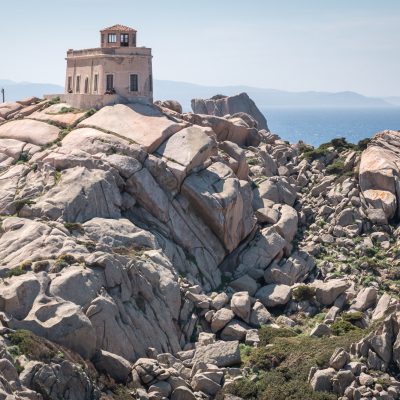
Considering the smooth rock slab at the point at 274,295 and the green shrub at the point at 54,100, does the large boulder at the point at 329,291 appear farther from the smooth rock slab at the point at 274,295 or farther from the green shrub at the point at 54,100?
the green shrub at the point at 54,100

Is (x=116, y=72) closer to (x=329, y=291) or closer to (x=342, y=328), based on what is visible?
(x=329, y=291)

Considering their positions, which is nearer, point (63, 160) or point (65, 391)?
point (65, 391)

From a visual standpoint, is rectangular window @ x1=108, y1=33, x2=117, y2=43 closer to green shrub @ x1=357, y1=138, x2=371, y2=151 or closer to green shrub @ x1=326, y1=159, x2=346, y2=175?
green shrub @ x1=326, y1=159, x2=346, y2=175

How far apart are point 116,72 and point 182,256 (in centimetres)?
2442

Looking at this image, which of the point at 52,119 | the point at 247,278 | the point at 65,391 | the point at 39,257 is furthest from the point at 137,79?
the point at 65,391

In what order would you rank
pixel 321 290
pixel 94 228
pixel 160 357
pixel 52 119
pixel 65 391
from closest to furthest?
1. pixel 65 391
2. pixel 160 357
3. pixel 94 228
4. pixel 321 290
5. pixel 52 119

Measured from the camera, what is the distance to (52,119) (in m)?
89.3

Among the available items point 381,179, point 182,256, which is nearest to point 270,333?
point 182,256

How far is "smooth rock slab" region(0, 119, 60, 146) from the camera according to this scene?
3349 inches

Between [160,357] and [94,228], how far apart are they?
13.4 metres

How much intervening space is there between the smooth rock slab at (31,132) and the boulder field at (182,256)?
216 mm

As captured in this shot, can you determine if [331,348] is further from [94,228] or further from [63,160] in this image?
[63,160]

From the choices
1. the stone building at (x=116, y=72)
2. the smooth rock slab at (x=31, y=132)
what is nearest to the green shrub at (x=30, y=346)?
the smooth rock slab at (x=31, y=132)

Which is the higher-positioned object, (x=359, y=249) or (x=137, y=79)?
(x=137, y=79)
